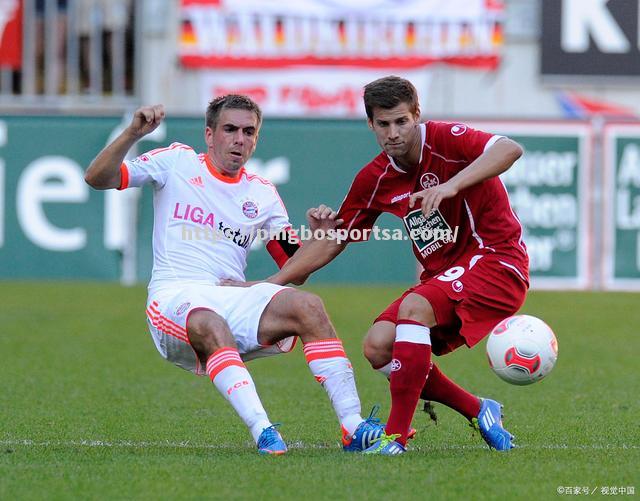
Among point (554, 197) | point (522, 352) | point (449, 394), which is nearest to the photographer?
point (522, 352)

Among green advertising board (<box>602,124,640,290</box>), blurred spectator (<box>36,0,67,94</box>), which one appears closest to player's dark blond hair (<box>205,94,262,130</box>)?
green advertising board (<box>602,124,640,290</box>)

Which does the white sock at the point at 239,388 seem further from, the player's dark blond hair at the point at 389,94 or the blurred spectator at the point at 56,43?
the blurred spectator at the point at 56,43

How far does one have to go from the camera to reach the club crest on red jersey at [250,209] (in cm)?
668

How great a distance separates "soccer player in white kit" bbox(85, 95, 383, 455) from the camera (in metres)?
6.02

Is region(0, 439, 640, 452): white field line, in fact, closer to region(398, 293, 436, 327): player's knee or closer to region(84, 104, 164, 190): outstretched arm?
region(398, 293, 436, 327): player's knee

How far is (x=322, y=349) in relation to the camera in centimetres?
608

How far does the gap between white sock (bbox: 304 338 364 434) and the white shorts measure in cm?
33

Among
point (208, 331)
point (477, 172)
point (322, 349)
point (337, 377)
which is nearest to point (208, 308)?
point (208, 331)

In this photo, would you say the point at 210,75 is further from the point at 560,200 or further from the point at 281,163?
the point at 560,200

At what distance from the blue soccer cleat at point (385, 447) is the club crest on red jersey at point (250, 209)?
4.73 feet

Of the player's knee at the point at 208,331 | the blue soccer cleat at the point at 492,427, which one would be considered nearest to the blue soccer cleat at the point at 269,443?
the player's knee at the point at 208,331

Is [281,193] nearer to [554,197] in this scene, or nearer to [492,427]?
[554,197]

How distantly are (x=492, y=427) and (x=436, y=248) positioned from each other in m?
0.93

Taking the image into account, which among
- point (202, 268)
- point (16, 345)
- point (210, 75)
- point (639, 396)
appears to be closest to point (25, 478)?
point (202, 268)
